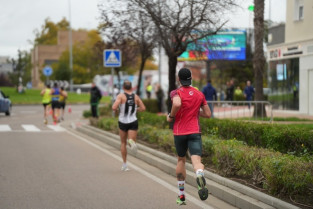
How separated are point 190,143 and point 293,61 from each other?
2226 cm

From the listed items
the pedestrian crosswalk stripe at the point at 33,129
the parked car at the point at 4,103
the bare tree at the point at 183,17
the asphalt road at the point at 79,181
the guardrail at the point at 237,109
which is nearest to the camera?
the asphalt road at the point at 79,181

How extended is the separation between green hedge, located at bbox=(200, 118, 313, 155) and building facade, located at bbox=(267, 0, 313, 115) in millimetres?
12350

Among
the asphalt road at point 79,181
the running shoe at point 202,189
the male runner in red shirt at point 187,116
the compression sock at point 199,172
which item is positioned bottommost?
the asphalt road at point 79,181

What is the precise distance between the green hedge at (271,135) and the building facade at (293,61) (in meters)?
12.4

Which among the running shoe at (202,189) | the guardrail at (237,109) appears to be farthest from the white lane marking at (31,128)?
the running shoe at (202,189)

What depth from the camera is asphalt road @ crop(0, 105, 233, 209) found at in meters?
8.33

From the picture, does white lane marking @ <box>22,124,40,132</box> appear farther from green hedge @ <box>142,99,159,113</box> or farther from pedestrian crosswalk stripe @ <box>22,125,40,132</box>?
green hedge @ <box>142,99,159,113</box>

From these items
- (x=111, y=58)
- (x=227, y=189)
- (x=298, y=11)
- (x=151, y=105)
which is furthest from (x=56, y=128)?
(x=227, y=189)

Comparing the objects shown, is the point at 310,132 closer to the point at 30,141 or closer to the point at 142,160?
the point at 142,160

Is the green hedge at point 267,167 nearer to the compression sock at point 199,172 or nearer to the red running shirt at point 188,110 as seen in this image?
the compression sock at point 199,172

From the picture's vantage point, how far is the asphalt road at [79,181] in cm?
833

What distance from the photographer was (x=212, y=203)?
27.4 feet

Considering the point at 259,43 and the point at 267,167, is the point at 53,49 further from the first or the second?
the point at 267,167

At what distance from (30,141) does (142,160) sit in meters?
5.93
